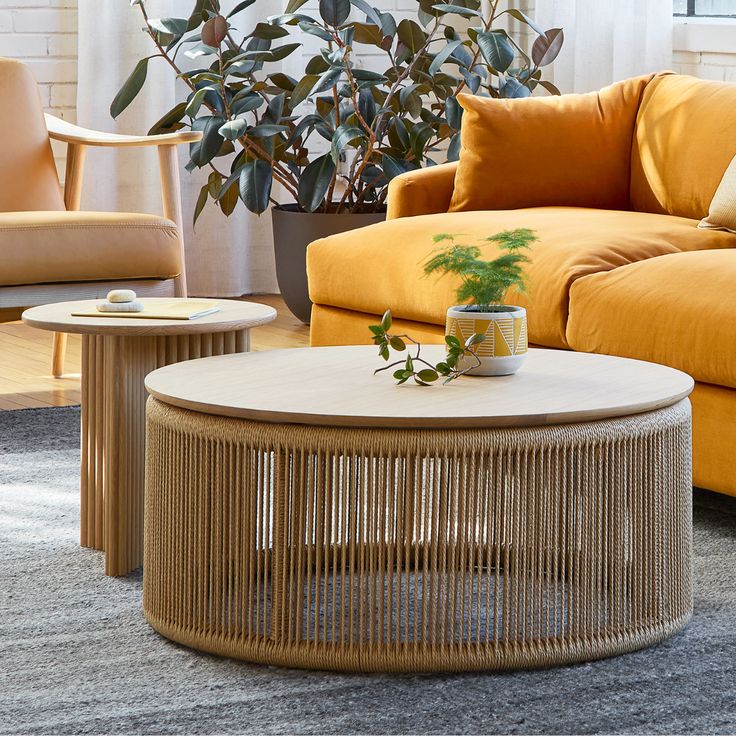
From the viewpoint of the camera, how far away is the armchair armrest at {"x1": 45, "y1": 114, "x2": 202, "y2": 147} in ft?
10.9

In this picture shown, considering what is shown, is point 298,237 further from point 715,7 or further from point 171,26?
point 715,7

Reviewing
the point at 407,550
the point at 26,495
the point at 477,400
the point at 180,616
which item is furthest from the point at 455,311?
the point at 26,495

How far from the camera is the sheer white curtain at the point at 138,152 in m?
4.58

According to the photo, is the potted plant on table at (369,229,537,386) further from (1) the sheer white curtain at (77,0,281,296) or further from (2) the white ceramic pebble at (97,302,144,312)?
(1) the sheer white curtain at (77,0,281,296)

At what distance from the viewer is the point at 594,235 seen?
276 cm

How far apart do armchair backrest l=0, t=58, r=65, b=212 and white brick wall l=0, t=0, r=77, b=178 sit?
102 centimetres

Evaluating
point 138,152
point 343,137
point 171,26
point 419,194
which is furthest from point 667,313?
point 138,152

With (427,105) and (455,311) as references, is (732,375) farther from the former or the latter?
(427,105)

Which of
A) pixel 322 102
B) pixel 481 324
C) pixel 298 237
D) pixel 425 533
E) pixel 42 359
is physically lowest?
pixel 42 359

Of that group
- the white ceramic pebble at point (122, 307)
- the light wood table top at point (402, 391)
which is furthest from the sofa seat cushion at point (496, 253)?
the white ceramic pebble at point (122, 307)

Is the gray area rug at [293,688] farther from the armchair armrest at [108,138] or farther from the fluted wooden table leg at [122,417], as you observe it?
the armchair armrest at [108,138]

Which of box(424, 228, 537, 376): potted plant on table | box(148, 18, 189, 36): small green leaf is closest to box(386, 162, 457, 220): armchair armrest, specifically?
box(148, 18, 189, 36): small green leaf

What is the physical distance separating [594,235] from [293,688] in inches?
57.7

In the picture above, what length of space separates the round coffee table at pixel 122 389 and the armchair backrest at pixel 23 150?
1512mm
